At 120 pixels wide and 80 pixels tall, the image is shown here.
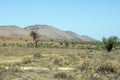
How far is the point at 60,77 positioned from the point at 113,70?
463cm

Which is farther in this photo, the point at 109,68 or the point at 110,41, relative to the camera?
the point at 110,41

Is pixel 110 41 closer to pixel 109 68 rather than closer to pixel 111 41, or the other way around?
pixel 111 41

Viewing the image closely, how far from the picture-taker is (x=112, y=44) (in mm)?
54844

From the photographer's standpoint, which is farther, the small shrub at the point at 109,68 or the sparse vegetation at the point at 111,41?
the sparse vegetation at the point at 111,41


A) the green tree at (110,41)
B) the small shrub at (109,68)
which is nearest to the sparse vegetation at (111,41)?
the green tree at (110,41)

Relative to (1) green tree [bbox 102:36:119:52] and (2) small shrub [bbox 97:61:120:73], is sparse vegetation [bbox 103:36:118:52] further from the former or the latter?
(2) small shrub [bbox 97:61:120:73]

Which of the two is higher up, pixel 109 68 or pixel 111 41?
pixel 111 41

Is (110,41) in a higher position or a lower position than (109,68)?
higher

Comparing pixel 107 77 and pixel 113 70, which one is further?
pixel 113 70

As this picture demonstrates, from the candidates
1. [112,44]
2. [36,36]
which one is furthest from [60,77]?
[36,36]

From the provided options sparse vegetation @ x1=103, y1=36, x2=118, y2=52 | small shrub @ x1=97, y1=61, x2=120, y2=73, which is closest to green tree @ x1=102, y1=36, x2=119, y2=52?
sparse vegetation @ x1=103, y1=36, x2=118, y2=52

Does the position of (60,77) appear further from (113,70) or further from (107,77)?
(113,70)

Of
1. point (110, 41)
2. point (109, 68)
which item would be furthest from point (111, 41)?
point (109, 68)

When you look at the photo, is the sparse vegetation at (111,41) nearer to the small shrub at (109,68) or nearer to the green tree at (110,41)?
the green tree at (110,41)
